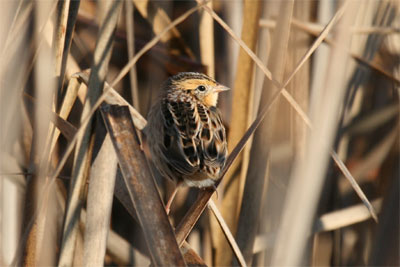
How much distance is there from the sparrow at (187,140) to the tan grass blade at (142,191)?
1.59 ft

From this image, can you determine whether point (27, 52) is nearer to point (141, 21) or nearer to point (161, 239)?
point (161, 239)

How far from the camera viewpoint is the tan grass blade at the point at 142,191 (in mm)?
1682

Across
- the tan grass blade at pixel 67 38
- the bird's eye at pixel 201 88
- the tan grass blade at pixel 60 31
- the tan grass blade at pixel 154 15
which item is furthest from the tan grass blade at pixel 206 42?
the tan grass blade at pixel 60 31

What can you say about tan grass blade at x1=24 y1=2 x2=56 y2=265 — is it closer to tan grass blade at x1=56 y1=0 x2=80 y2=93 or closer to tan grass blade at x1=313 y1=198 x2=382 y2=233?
tan grass blade at x1=56 y1=0 x2=80 y2=93

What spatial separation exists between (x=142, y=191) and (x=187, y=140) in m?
0.68

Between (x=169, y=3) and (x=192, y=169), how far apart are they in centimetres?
138

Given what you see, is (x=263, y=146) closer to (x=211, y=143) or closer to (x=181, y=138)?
(x=211, y=143)

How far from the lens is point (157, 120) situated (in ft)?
8.57

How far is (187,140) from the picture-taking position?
2445 millimetres

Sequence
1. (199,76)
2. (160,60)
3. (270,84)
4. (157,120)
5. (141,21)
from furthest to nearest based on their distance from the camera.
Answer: (141,21), (160,60), (199,76), (157,120), (270,84)

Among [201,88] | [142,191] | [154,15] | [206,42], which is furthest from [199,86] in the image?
[142,191]

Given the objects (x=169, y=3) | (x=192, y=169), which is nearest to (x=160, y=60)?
(x=169, y=3)

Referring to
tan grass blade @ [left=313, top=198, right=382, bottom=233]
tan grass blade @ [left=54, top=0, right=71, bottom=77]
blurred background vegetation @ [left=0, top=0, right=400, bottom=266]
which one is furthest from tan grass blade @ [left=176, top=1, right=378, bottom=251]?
tan grass blade @ [left=313, top=198, right=382, bottom=233]

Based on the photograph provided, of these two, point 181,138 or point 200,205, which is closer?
point 200,205
